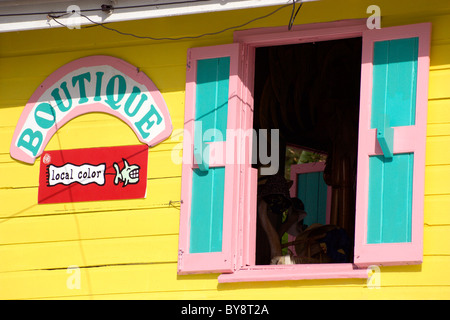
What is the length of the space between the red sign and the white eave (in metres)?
0.96

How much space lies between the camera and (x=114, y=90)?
26.0 feet

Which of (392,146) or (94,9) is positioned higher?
(94,9)

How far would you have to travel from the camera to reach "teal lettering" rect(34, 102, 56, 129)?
8039mm

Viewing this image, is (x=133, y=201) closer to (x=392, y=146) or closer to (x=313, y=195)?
(x=392, y=146)

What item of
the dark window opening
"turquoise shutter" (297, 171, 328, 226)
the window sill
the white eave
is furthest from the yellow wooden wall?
"turquoise shutter" (297, 171, 328, 226)

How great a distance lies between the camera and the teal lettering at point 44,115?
26.4 feet

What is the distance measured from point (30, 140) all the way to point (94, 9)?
3.83ft

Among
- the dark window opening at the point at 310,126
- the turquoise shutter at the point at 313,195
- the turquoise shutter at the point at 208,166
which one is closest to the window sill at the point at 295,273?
the turquoise shutter at the point at 208,166

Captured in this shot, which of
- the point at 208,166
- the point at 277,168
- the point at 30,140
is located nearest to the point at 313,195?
the point at 277,168

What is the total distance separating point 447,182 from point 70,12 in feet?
9.52

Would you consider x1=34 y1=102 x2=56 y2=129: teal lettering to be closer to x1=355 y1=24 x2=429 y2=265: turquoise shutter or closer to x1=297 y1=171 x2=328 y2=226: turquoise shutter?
x1=355 y1=24 x2=429 y2=265: turquoise shutter

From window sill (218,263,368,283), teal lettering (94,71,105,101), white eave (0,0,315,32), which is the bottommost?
window sill (218,263,368,283)
